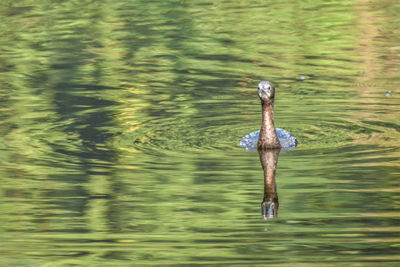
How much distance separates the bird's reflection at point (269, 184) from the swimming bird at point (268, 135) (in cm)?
11

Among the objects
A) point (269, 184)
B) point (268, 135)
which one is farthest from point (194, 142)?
point (269, 184)

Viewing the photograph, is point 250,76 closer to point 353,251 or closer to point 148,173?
point 148,173

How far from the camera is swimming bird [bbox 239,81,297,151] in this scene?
14.6 m

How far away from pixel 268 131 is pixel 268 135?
0.08 meters

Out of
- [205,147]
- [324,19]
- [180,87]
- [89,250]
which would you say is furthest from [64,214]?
[324,19]

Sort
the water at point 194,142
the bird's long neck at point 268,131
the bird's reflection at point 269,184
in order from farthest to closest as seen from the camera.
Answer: the bird's long neck at point 268,131, the bird's reflection at point 269,184, the water at point 194,142

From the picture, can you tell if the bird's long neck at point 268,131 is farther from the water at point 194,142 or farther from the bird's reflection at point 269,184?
the water at point 194,142

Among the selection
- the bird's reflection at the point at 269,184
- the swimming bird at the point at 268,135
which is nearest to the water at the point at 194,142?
the bird's reflection at the point at 269,184

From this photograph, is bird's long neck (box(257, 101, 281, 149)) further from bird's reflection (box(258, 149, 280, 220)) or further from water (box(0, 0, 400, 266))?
water (box(0, 0, 400, 266))

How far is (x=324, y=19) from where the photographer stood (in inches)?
1091

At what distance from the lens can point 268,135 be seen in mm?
14688

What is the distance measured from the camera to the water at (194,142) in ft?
35.7

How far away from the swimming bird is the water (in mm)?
202

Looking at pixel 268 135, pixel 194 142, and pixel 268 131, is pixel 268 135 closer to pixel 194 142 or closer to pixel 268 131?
pixel 268 131
